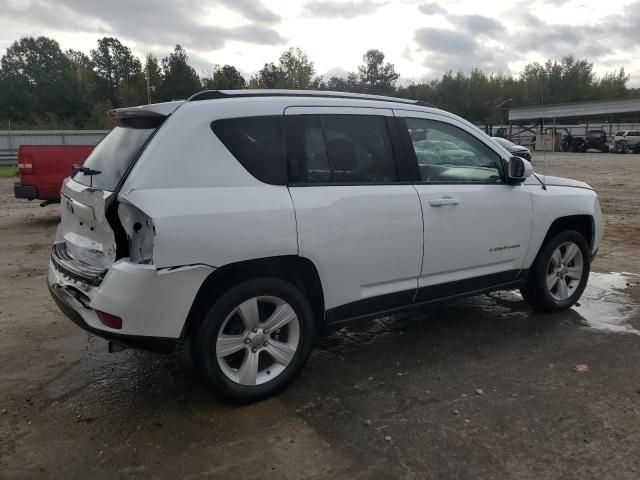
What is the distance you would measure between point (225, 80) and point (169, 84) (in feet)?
22.5

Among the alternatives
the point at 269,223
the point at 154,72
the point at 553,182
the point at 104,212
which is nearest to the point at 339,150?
the point at 269,223

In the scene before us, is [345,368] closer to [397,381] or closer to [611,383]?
[397,381]

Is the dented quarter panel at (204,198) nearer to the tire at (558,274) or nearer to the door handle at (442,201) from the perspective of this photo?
the door handle at (442,201)

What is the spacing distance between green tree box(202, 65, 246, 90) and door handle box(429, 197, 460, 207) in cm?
5188

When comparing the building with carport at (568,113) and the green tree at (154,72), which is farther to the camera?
the green tree at (154,72)

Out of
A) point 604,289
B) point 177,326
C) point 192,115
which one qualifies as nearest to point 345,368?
point 177,326

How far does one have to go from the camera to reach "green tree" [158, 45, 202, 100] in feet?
178

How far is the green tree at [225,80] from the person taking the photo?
5700 cm

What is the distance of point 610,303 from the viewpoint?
5.25m

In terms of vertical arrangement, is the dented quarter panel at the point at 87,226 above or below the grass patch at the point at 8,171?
below

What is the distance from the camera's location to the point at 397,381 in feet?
11.9

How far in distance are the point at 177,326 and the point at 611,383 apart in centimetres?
284

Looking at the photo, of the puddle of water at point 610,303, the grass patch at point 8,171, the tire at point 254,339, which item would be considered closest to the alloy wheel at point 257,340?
the tire at point 254,339

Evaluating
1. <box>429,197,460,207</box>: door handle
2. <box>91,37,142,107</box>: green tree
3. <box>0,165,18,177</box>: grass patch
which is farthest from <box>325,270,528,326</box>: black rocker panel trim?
<box>91,37,142,107</box>: green tree
